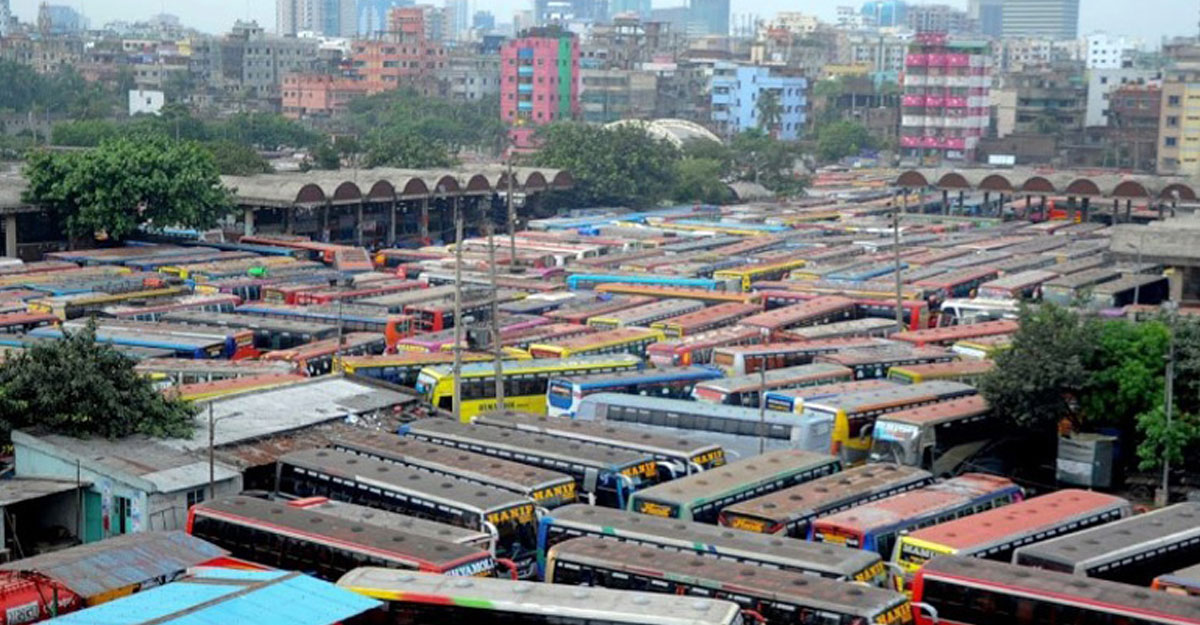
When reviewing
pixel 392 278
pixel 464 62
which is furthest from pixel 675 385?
pixel 464 62

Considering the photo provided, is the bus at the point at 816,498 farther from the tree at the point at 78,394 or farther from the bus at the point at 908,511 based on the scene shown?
the tree at the point at 78,394

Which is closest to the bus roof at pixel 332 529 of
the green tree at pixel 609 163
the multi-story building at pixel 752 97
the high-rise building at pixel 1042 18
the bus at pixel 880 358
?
the bus at pixel 880 358

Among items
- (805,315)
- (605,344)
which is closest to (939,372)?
(805,315)

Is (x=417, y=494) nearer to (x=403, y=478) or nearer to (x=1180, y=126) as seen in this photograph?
(x=403, y=478)

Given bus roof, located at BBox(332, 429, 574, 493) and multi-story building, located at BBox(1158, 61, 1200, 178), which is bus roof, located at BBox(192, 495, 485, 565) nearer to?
bus roof, located at BBox(332, 429, 574, 493)

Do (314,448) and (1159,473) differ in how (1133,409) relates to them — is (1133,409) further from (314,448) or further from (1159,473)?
(314,448)

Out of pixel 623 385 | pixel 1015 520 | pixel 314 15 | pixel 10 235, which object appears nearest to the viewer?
pixel 1015 520

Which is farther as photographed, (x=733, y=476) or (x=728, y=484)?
(x=733, y=476)
